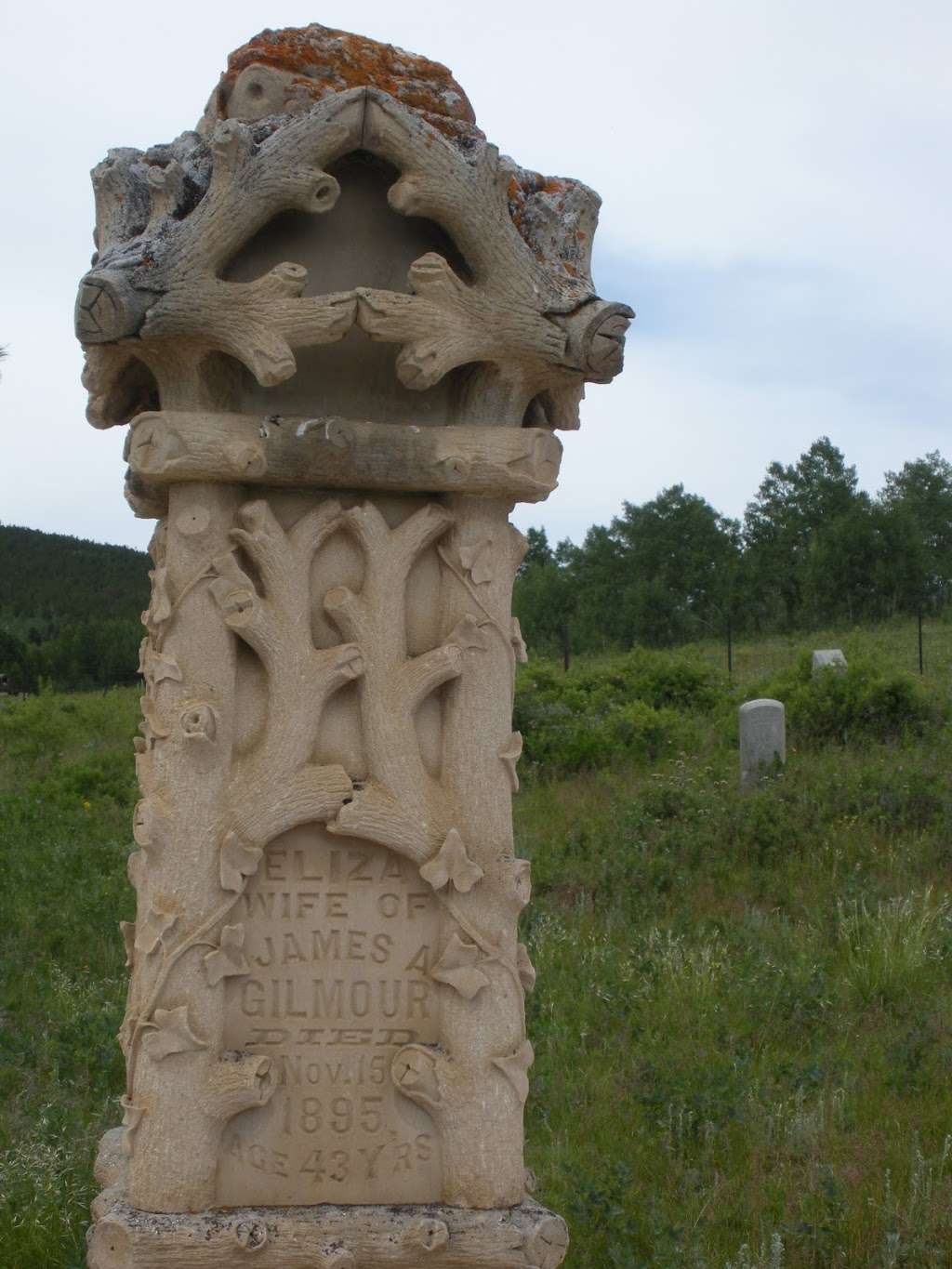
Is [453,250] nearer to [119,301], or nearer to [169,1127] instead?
[119,301]

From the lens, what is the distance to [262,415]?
2914 mm

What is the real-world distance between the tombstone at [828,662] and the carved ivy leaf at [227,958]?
10.2 metres

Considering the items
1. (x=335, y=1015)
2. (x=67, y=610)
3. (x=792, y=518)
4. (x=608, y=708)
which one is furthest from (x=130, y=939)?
(x=792, y=518)

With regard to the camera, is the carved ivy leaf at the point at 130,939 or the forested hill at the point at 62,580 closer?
the carved ivy leaf at the point at 130,939

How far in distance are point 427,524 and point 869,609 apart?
2727 centimetres

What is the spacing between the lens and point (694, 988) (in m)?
6.12

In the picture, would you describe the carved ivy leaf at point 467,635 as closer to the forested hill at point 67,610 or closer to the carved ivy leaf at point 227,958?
the carved ivy leaf at point 227,958

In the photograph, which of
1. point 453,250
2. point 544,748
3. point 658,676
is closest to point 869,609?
point 658,676

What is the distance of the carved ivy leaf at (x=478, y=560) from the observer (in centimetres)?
294

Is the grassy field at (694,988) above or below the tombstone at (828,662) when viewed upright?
below

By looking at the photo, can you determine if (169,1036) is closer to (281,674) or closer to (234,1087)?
(234,1087)

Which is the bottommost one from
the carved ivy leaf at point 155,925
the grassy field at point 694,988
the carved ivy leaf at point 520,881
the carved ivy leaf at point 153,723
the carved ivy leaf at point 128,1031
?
the grassy field at point 694,988

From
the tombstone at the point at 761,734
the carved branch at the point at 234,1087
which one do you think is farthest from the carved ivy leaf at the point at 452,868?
the tombstone at the point at 761,734

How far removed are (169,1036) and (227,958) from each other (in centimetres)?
18
